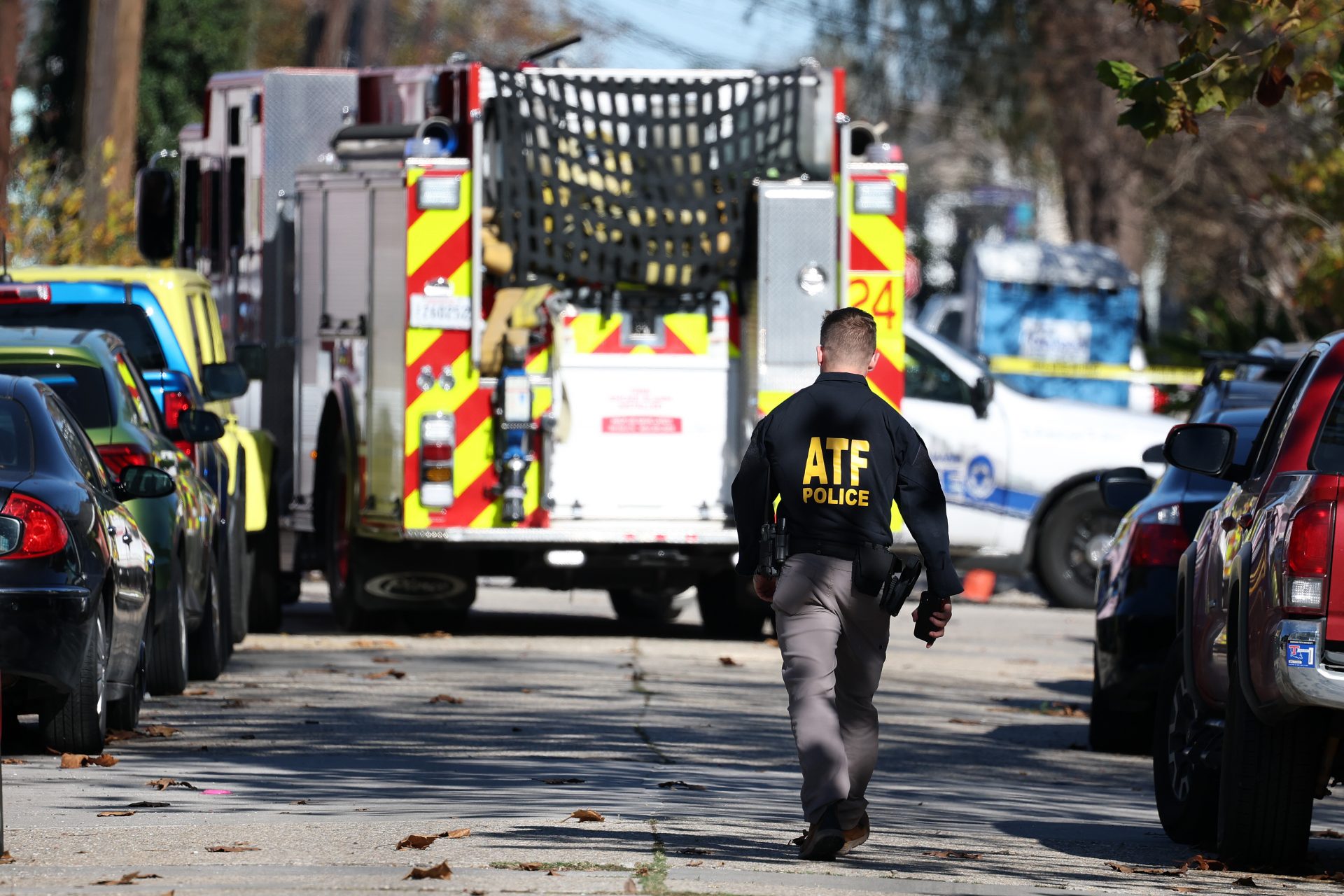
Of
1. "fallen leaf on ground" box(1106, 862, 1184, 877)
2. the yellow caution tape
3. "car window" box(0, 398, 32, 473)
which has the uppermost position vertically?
"car window" box(0, 398, 32, 473)

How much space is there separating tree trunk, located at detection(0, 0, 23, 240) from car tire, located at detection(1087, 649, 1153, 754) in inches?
438

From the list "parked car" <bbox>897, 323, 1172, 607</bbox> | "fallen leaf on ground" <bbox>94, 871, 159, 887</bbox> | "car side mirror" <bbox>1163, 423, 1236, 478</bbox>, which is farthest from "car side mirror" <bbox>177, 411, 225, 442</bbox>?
"parked car" <bbox>897, 323, 1172, 607</bbox>

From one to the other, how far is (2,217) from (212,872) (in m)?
13.9

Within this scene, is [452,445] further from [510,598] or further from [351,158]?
[510,598]

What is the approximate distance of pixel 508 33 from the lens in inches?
2148

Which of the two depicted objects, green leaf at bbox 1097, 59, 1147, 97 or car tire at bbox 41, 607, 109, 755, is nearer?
car tire at bbox 41, 607, 109, 755

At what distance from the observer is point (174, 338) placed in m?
13.1

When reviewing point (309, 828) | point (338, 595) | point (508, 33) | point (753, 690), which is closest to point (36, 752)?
point (309, 828)

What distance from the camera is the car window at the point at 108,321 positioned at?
42.1ft

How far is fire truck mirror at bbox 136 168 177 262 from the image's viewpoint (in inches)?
714

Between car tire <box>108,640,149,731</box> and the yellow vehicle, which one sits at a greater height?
the yellow vehicle

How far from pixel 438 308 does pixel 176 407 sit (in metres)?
1.86

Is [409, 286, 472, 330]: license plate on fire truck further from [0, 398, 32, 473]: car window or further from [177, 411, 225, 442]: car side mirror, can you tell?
[0, 398, 32, 473]: car window

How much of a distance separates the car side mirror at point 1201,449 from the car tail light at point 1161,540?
7.28ft
